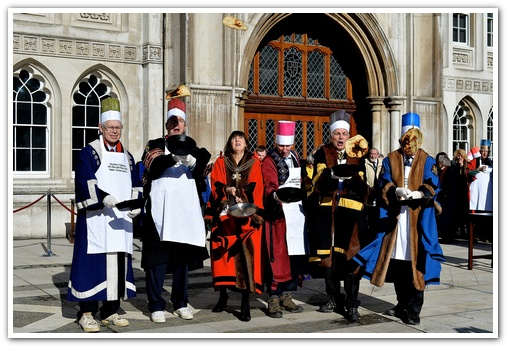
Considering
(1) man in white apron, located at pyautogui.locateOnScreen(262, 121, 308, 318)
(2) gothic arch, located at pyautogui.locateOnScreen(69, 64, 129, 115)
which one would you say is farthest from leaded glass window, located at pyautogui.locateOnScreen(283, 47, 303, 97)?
(1) man in white apron, located at pyautogui.locateOnScreen(262, 121, 308, 318)

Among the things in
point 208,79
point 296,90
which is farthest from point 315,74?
point 208,79

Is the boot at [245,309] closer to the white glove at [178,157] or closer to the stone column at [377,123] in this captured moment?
the white glove at [178,157]

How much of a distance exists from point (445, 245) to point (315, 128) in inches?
155

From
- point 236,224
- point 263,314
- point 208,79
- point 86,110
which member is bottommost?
point 263,314

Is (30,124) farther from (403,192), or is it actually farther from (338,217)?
(403,192)

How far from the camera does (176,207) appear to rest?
A: 7.27 meters

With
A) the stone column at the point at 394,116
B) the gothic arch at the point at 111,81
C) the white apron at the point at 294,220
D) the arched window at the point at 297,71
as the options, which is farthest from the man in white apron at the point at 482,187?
the white apron at the point at 294,220

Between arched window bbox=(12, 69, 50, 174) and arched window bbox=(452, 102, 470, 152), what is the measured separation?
996 cm

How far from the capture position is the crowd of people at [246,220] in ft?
22.9

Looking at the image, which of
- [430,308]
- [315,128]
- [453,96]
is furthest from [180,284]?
[453,96]

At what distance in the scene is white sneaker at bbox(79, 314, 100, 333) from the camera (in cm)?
685

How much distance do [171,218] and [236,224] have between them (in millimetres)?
668

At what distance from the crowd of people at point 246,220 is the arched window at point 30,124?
24.0 ft

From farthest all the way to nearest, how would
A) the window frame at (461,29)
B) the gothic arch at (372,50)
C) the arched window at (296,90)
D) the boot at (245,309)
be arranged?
the window frame at (461,29), the gothic arch at (372,50), the arched window at (296,90), the boot at (245,309)
